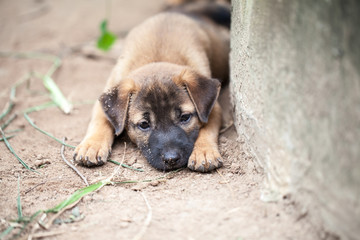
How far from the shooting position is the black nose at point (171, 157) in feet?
14.1

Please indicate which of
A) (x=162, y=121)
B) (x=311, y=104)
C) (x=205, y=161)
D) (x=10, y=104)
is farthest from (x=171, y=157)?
(x=10, y=104)

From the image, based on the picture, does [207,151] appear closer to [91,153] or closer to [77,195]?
[91,153]

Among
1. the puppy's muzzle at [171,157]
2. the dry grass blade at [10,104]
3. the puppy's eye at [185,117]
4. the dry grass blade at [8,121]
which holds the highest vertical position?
the puppy's eye at [185,117]

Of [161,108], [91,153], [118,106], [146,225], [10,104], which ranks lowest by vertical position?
[10,104]

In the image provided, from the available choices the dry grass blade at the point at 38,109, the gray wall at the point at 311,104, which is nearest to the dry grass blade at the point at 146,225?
the gray wall at the point at 311,104

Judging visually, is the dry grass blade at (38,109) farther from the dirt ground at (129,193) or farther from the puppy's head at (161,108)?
the puppy's head at (161,108)

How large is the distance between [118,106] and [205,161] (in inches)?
53.5

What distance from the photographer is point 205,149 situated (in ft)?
14.7

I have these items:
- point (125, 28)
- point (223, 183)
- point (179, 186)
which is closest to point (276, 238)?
point (223, 183)

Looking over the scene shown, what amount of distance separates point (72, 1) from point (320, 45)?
9.48 metres

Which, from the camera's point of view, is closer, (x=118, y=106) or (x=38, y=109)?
(x=118, y=106)

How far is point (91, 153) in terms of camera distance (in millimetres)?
4520

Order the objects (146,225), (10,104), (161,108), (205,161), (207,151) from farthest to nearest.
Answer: (10,104)
(161,108)
(207,151)
(205,161)
(146,225)

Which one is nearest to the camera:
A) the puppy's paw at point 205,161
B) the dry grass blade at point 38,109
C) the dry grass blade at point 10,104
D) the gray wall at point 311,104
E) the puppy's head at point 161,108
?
the gray wall at point 311,104
